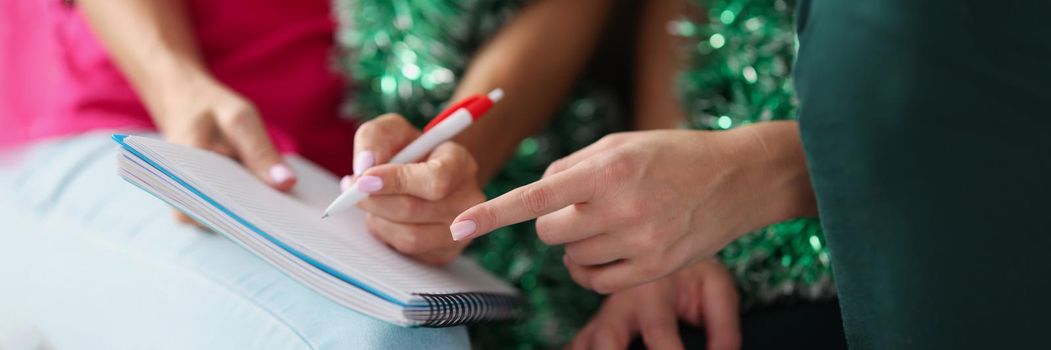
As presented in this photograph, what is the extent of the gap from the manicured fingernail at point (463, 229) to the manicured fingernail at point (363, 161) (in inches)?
4.7

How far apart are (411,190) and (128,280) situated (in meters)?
0.23

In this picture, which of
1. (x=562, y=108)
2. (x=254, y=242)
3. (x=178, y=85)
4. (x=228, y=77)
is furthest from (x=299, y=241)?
(x=562, y=108)

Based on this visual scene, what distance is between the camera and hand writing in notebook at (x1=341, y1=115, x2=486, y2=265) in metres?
0.58

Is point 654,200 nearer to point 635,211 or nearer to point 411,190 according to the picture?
point 635,211

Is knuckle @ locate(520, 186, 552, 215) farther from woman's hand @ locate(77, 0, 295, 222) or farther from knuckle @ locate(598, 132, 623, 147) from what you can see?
woman's hand @ locate(77, 0, 295, 222)

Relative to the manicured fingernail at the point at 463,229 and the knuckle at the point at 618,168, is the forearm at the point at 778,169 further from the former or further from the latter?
the manicured fingernail at the point at 463,229

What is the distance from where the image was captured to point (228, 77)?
0.86 m

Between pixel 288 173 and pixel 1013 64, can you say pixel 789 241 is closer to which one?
pixel 1013 64

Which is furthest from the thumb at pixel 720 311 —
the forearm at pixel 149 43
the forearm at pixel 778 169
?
the forearm at pixel 149 43

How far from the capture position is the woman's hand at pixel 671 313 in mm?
710

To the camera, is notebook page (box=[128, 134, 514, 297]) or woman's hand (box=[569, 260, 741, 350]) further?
woman's hand (box=[569, 260, 741, 350])

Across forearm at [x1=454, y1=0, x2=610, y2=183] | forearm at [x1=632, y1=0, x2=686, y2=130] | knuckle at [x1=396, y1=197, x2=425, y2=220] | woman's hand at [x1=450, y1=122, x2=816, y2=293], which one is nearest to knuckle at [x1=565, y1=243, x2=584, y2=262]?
woman's hand at [x1=450, y1=122, x2=816, y2=293]

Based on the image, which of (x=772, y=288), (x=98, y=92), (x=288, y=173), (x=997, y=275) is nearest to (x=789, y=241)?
(x=772, y=288)

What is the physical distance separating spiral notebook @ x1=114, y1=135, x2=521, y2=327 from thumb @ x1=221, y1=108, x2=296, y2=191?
0.14 feet
